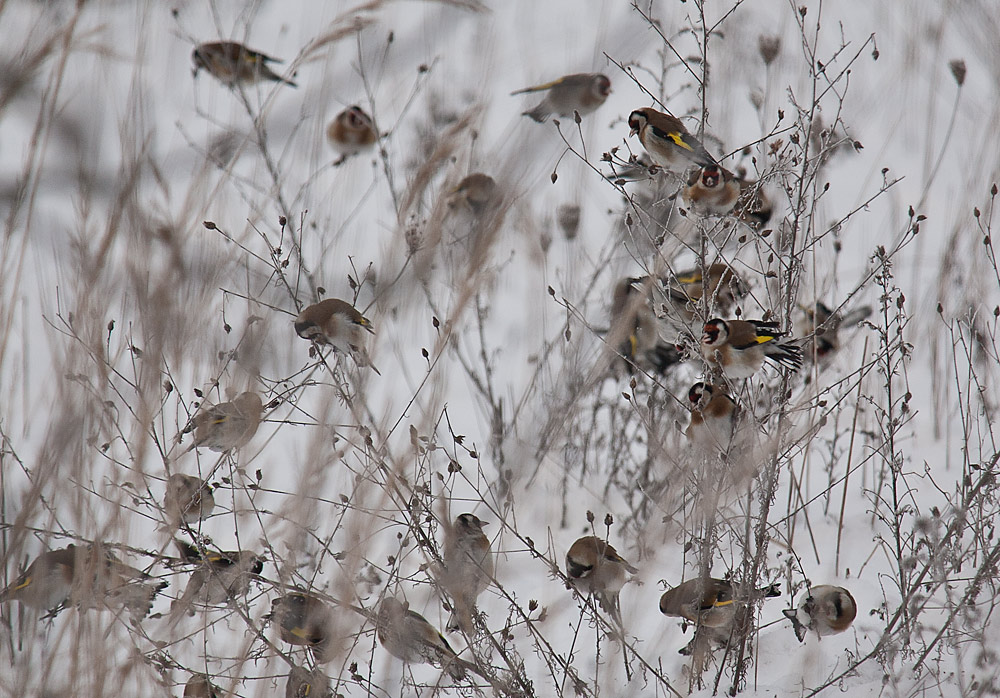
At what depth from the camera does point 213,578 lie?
2.53 metres

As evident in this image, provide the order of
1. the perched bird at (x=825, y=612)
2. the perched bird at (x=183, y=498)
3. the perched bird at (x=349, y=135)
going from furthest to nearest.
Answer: the perched bird at (x=349, y=135), the perched bird at (x=825, y=612), the perched bird at (x=183, y=498)

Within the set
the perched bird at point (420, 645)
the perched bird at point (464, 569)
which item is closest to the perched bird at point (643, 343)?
the perched bird at point (464, 569)

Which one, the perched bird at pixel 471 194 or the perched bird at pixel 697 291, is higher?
the perched bird at pixel 471 194

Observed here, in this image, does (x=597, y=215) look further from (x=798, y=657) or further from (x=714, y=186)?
(x=798, y=657)

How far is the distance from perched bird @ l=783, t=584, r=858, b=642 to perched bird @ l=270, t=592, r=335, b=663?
1.30 metres

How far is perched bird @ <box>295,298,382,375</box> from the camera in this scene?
8.18 ft

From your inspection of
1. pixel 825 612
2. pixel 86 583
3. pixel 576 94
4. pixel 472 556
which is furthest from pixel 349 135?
pixel 86 583

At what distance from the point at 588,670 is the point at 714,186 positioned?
1595mm

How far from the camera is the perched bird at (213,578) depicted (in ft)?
7.16

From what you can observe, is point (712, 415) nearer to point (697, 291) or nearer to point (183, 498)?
point (697, 291)

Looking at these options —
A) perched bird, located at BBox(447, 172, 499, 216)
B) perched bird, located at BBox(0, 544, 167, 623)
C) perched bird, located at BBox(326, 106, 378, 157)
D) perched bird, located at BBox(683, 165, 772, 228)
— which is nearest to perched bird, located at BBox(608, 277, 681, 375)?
perched bird, located at BBox(683, 165, 772, 228)

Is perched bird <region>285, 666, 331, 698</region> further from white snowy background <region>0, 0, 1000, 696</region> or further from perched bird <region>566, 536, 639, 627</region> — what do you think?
perched bird <region>566, 536, 639, 627</region>

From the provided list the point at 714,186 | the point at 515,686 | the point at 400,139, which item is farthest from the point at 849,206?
the point at 515,686

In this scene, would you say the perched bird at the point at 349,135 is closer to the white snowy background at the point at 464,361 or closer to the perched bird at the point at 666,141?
the white snowy background at the point at 464,361
